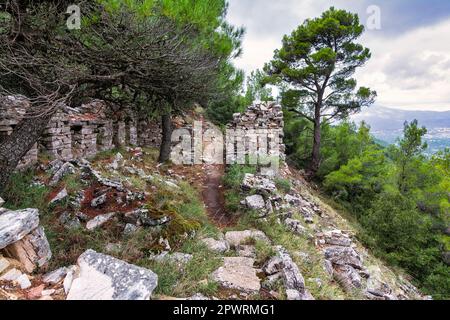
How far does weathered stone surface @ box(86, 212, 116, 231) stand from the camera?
179 inches

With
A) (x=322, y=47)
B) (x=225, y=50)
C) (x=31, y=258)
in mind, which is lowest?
(x=31, y=258)

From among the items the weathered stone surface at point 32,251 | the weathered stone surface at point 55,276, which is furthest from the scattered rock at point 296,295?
the weathered stone surface at point 32,251

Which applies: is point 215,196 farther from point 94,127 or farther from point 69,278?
point 69,278

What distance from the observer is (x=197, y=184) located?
8.68 m

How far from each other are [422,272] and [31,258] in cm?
1109

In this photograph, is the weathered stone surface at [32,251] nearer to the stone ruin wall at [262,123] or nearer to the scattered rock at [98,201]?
the scattered rock at [98,201]

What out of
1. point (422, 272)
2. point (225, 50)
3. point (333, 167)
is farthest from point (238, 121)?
point (422, 272)

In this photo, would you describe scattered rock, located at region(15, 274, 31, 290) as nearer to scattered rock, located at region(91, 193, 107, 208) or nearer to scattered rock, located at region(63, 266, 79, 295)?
scattered rock, located at region(63, 266, 79, 295)

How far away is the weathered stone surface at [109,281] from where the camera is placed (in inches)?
104

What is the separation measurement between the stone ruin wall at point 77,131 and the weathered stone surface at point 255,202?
396cm

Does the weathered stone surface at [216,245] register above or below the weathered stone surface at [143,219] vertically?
below

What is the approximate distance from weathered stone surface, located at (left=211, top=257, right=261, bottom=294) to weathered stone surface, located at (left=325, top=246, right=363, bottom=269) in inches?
85.9

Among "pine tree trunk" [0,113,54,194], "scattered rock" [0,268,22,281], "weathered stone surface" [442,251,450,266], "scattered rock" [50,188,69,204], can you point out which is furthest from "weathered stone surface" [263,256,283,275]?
"weathered stone surface" [442,251,450,266]
